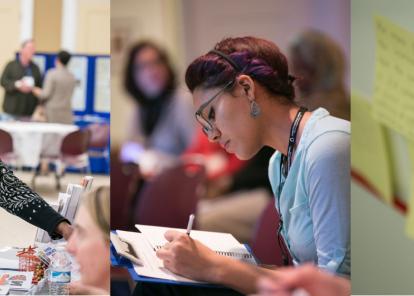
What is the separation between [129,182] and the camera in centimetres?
195

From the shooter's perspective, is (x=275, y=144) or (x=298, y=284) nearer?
(x=298, y=284)

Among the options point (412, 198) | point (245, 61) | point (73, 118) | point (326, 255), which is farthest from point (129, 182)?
point (412, 198)

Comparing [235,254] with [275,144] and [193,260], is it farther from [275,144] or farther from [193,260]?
[275,144]

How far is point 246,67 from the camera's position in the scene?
1879 millimetres

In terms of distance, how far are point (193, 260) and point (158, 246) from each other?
0.45 feet

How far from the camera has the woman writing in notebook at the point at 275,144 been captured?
1.88 metres

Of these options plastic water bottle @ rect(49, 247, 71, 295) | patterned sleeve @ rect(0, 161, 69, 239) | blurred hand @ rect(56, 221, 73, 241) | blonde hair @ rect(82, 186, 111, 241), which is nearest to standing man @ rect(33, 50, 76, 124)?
patterned sleeve @ rect(0, 161, 69, 239)

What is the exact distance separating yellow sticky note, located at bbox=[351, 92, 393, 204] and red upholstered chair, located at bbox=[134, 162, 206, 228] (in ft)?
5.03

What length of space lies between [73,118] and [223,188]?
1449 mm

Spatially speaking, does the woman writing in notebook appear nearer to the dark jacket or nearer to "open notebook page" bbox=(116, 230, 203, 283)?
"open notebook page" bbox=(116, 230, 203, 283)

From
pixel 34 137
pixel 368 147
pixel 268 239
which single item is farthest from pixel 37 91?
pixel 368 147

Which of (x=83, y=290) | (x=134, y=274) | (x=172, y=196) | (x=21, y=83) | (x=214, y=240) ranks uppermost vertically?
(x=21, y=83)

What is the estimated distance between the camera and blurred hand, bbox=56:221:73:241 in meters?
2.33

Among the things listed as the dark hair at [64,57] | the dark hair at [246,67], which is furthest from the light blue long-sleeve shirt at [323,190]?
the dark hair at [64,57]
